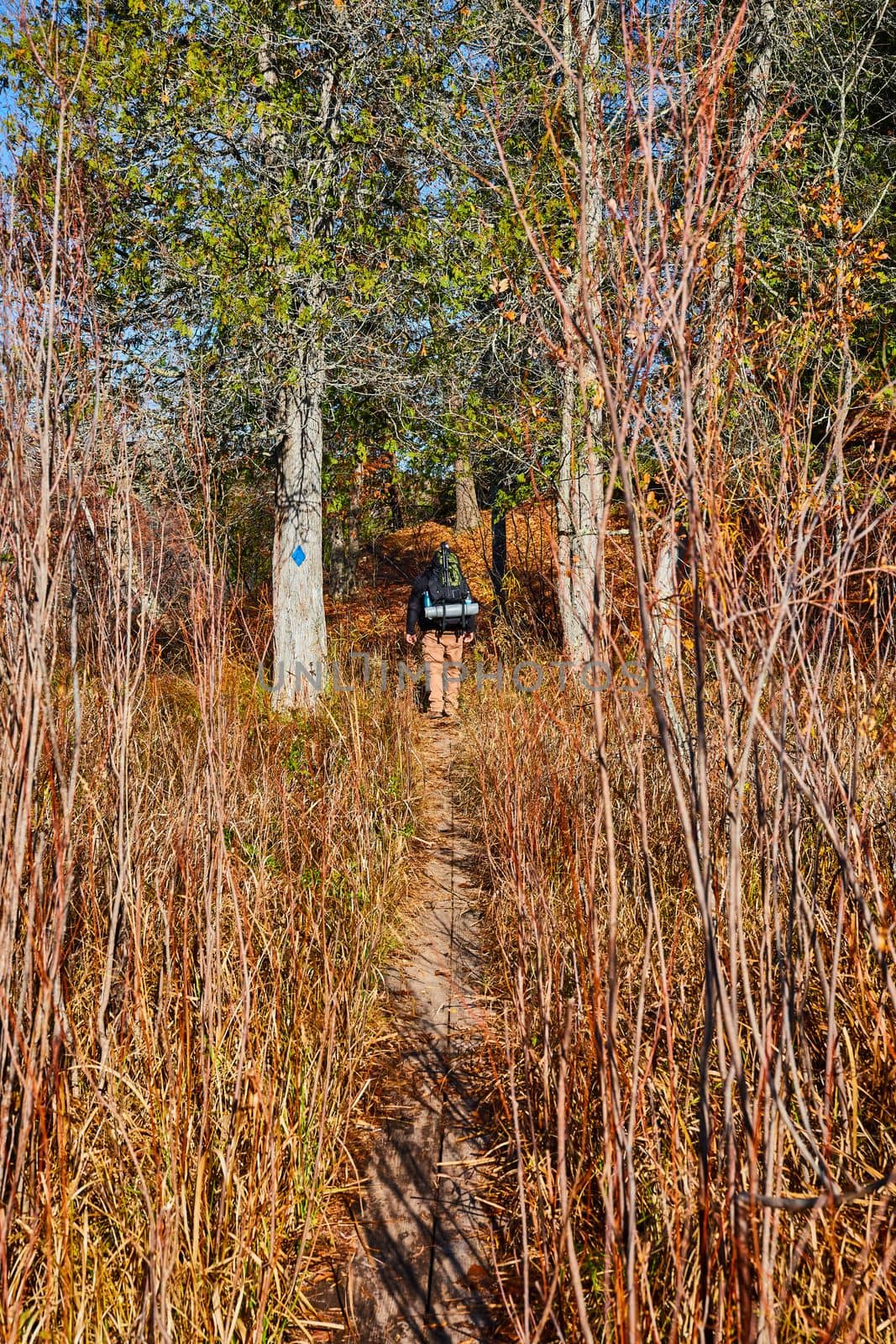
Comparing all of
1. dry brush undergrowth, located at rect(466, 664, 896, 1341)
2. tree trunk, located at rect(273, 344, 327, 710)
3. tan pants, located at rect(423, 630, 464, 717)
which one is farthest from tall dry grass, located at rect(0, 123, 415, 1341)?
tan pants, located at rect(423, 630, 464, 717)

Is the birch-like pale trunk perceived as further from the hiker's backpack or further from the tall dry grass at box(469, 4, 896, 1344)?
the hiker's backpack

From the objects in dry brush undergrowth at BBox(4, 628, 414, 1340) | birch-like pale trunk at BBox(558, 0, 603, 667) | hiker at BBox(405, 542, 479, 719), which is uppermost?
birch-like pale trunk at BBox(558, 0, 603, 667)

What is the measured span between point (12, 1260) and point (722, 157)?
2418 mm

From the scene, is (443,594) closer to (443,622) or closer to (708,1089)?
(443,622)

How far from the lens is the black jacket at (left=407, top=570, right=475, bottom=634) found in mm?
8656

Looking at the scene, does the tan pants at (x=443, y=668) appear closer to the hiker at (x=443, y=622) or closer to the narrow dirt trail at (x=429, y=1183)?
the hiker at (x=443, y=622)

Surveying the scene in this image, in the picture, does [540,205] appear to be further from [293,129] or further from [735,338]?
[735,338]

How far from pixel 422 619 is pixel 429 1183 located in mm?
6385

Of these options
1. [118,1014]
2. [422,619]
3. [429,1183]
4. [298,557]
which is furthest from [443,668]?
[118,1014]

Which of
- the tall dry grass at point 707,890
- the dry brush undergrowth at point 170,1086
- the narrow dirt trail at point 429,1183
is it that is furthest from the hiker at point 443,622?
the tall dry grass at point 707,890

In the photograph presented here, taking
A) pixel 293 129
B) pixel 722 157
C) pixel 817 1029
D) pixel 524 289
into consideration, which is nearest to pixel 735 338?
pixel 722 157

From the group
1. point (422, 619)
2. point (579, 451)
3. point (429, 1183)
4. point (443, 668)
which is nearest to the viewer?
A: point (429, 1183)

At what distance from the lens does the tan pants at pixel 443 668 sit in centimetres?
898

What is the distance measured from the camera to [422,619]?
29.1ft
